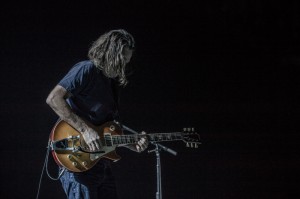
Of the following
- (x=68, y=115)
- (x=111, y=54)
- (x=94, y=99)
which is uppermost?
(x=111, y=54)

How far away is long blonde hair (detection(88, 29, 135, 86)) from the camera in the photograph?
2.66 m

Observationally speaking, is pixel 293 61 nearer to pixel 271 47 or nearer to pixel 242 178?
pixel 271 47

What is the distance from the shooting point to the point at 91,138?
8.16 feet

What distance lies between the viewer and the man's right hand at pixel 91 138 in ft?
8.16

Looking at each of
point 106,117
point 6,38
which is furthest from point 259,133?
point 6,38

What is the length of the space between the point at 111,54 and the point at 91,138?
0.53m

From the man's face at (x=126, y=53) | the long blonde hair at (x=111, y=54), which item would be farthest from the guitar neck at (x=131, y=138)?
the man's face at (x=126, y=53)

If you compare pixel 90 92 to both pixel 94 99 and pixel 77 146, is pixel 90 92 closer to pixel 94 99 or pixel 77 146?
pixel 94 99

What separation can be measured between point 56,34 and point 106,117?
130cm

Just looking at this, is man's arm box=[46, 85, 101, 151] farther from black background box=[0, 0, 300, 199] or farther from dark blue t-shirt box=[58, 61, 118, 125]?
black background box=[0, 0, 300, 199]

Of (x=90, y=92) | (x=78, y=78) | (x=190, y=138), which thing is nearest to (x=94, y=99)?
(x=90, y=92)

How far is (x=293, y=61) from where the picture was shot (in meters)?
4.04

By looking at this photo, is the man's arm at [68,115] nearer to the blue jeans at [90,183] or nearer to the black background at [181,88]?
the blue jeans at [90,183]

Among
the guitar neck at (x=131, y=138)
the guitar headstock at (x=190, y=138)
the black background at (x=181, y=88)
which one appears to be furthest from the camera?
the black background at (x=181, y=88)
